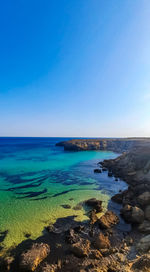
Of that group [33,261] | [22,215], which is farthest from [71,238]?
[22,215]

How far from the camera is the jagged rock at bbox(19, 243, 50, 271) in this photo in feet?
20.5

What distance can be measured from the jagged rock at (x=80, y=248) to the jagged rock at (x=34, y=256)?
1523 mm

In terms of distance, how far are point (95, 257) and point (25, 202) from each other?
9.36 metres

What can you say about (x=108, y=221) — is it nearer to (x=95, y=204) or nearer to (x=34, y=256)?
(x=95, y=204)

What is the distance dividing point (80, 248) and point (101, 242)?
58.0 inches

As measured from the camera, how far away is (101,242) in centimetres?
786

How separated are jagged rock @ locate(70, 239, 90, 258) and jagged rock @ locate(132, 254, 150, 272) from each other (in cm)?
252

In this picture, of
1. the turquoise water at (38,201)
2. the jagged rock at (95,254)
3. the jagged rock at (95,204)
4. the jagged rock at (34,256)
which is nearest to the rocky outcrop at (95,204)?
the jagged rock at (95,204)

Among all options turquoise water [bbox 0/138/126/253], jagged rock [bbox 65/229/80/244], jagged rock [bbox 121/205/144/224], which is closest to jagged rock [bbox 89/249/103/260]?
jagged rock [bbox 65/229/80/244]

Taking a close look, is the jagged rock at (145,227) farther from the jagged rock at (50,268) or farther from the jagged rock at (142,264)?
the jagged rock at (50,268)

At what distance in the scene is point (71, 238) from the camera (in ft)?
27.2

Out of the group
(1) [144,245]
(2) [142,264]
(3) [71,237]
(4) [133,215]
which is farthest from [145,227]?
(3) [71,237]

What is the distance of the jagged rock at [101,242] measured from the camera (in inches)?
303

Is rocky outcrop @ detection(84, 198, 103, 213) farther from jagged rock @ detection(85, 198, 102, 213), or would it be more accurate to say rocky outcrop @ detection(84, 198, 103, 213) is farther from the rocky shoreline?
the rocky shoreline
